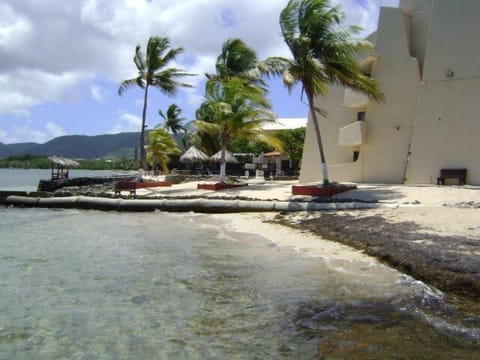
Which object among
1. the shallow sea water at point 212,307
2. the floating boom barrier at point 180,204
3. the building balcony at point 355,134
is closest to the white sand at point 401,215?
the floating boom barrier at point 180,204

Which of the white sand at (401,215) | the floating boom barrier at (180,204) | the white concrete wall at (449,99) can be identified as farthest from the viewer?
the white concrete wall at (449,99)

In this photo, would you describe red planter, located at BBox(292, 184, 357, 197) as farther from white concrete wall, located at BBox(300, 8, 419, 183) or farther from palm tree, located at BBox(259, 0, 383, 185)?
white concrete wall, located at BBox(300, 8, 419, 183)

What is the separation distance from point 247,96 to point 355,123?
18.3ft

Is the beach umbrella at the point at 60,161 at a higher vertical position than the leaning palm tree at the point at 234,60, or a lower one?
lower

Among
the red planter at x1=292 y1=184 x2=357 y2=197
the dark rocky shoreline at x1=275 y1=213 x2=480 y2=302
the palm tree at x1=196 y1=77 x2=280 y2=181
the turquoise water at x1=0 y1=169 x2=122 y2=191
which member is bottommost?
the turquoise water at x1=0 y1=169 x2=122 y2=191

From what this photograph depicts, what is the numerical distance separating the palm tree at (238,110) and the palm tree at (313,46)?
→ 5676 mm

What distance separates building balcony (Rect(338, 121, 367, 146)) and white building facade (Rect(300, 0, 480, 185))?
0.05m

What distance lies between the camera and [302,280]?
7.93 metres

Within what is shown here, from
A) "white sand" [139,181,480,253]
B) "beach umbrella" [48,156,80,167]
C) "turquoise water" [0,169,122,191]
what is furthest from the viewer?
"turquoise water" [0,169,122,191]

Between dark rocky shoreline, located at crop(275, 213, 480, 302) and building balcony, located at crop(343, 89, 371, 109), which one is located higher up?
building balcony, located at crop(343, 89, 371, 109)

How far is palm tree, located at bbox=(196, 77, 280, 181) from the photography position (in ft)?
79.0

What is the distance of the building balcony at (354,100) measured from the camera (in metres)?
24.2

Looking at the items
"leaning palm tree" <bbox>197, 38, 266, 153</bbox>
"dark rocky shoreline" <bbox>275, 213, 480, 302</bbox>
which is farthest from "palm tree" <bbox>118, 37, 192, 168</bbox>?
"dark rocky shoreline" <bbox>275, 213, 480, 302</bbox>

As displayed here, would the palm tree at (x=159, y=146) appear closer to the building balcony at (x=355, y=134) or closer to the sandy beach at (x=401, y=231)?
the building balcony at (x=355, y=134)
